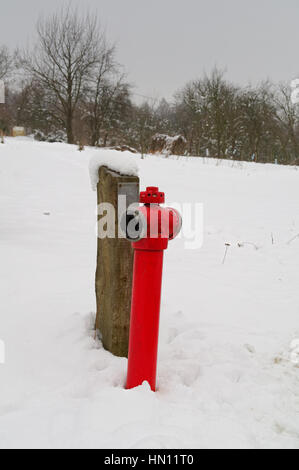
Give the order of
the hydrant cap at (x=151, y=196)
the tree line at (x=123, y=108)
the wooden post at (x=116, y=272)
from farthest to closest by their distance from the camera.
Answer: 1. the tree line at (x=123, y=108)
2. the wooden post at (x=116, y=272)
3. the hydrant cap at (x=151, y=196)

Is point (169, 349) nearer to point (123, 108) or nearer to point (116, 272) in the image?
point (116, 272)

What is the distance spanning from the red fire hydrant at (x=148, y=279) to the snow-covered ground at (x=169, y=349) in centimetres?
10

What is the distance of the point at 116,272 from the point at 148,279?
0.31 m

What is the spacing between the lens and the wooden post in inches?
61.0

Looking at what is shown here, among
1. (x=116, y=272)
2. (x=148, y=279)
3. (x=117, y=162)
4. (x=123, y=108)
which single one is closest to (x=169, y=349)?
(x=116, y=272)

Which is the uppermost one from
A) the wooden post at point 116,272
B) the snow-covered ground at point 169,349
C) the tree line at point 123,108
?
the tree line at point 123,108

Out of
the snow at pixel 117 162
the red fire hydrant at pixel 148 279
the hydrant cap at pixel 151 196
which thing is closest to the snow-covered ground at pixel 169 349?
the red fire hydrant at pixel 148 279

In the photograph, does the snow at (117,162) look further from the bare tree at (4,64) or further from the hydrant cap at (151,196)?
the bare tree at (4,64)

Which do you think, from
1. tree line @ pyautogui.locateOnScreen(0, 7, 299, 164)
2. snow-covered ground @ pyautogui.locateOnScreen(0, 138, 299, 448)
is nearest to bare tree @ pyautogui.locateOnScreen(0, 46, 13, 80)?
tree line @ pyautogui.locateOnScreen(0, 7, 299, 164)

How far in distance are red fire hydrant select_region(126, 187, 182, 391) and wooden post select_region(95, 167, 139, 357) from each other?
230 millimetres

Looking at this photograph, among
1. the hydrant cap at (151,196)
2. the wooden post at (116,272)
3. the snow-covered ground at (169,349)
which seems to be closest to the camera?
the snow-covered ground at (169,349)

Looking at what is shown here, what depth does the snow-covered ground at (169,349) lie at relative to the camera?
121cm
